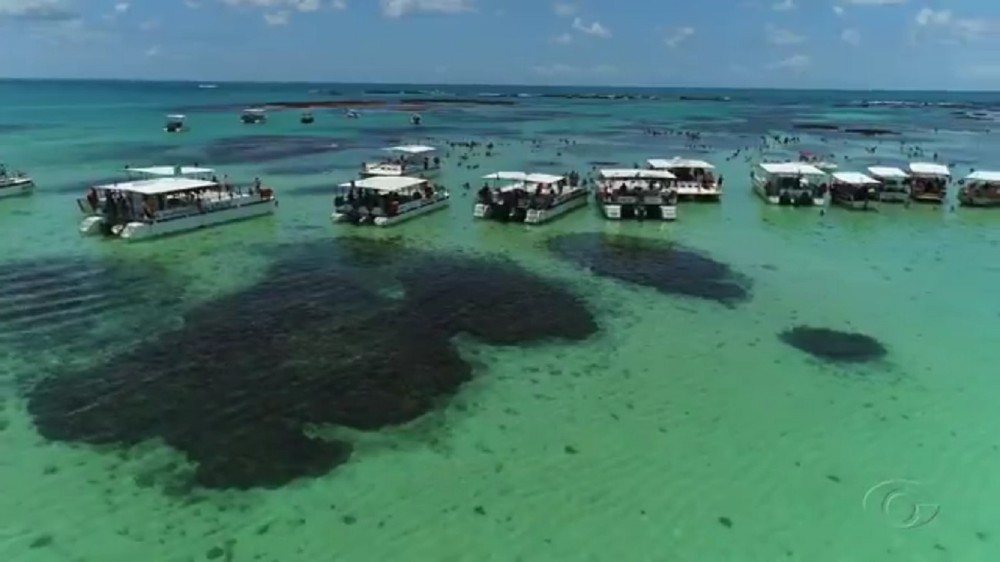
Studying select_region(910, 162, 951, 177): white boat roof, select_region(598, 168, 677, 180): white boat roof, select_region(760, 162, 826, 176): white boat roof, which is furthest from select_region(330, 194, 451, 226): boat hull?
select_region(910, 162, 951, 177): white boat roof

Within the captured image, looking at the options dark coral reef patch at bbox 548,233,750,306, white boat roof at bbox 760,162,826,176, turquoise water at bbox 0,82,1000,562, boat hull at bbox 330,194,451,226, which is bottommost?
turquoise water at bbox 0,82,1000,562

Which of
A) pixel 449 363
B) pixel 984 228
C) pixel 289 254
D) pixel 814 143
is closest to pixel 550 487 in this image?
pixel 449 363

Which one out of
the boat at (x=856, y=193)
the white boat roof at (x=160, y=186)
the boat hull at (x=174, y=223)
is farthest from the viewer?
the boat at (x=856, y=193)

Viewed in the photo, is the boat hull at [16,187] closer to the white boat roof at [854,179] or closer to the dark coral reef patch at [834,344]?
the dark coral reef patch at [834,344]

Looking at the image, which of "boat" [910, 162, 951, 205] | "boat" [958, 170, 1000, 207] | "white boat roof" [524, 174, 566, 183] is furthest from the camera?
"boat" [910, 162, 951, 205]

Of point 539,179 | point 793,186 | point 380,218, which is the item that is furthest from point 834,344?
point 793,186

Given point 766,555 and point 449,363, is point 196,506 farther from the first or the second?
point 766,555

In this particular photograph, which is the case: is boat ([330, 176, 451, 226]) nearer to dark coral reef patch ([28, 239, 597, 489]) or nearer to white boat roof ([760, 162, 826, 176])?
dark coral reef patch ([28, 239, 597, 489])

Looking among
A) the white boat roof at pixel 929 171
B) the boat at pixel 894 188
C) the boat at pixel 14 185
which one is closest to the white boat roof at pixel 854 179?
the boat at pixel 894 188

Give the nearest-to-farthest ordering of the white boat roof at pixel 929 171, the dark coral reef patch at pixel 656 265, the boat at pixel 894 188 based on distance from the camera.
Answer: the dark coral reef patch at pixel 656 265 < the boat at pixel 894 188 < the white boat roof at pixel 929 171
